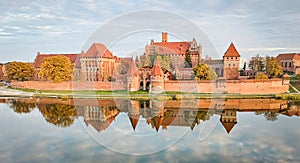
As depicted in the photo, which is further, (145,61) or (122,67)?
(122,67)

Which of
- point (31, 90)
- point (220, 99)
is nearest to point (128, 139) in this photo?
point (220, 99)

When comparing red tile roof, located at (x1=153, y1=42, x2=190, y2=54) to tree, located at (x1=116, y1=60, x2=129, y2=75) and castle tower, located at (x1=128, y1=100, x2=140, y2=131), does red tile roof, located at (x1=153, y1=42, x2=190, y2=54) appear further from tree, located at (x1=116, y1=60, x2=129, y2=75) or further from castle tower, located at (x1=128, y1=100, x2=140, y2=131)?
castle tower, located at (x1=128, y1=100, x2=140, y2=131)

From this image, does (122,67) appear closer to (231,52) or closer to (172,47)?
(172,47)

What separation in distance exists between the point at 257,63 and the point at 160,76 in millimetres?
17106

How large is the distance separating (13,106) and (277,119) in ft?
59.0

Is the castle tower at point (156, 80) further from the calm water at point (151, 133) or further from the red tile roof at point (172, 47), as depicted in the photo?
the red tile roof at point (172, 47)

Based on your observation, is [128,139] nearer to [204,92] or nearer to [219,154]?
[219,154]

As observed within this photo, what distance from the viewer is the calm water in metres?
8.60

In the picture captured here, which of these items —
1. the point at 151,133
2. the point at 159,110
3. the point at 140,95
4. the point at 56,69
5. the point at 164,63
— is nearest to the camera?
the point at 151,133

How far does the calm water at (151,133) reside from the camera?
28.2ft

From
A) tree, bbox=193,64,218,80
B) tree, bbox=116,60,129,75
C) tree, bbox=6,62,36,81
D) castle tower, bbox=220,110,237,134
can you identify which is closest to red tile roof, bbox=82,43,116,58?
tree, bbox=116,60,129,75

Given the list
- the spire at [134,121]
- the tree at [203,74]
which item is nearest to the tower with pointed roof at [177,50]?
the tree at [203,74]

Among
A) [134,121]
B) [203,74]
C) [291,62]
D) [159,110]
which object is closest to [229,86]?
[203,74]

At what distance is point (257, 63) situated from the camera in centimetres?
3356
